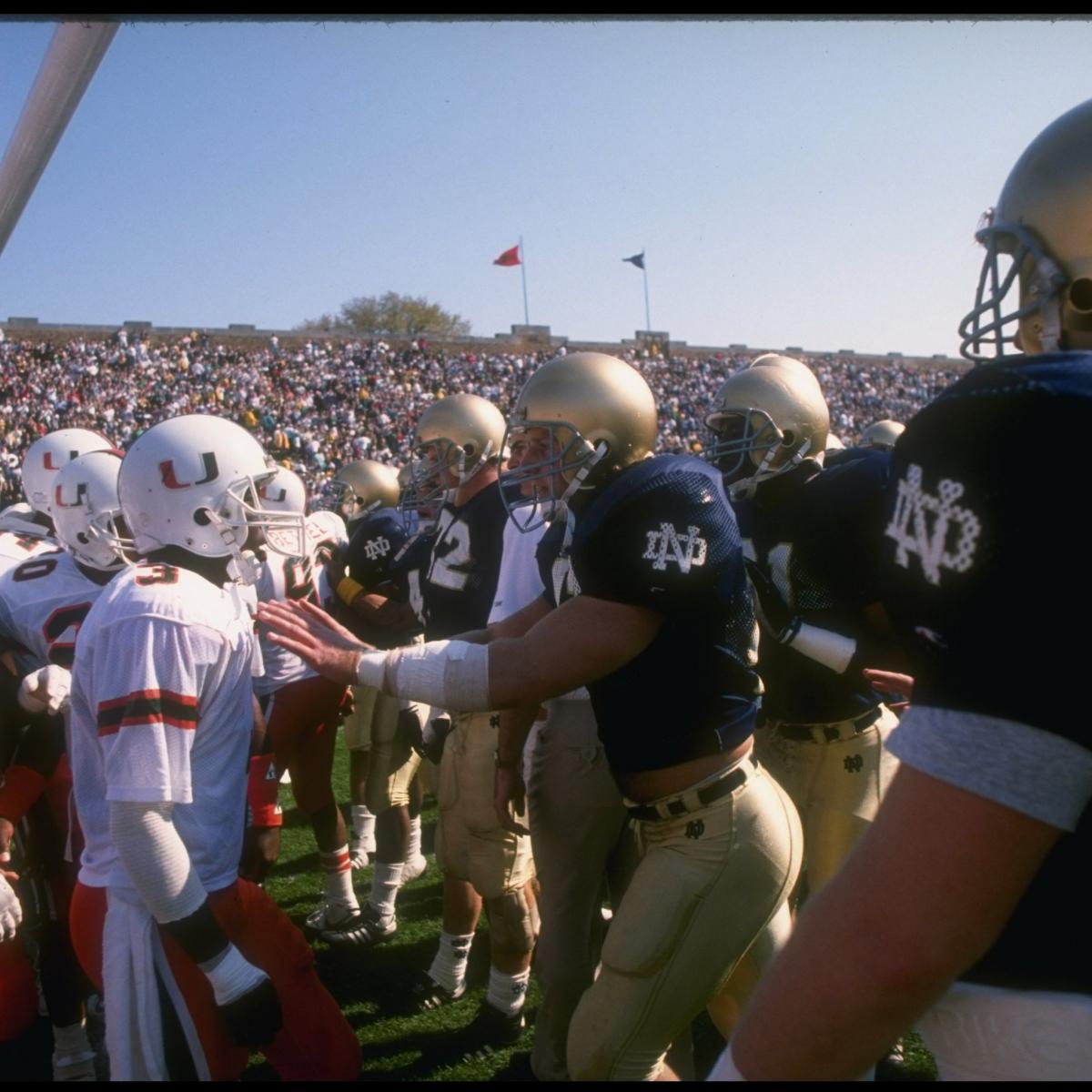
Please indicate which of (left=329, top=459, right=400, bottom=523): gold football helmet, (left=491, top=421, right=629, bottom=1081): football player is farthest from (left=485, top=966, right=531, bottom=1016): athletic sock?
(left=329, top=459, right=400, bottom=523): gold football helmet

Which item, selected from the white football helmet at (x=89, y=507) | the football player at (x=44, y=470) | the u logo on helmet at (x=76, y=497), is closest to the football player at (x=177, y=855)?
the white football helmet at (x=89, y=507)

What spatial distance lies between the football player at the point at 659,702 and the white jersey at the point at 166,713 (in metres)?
0.20

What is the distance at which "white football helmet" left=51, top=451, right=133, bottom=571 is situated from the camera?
12.4 ft

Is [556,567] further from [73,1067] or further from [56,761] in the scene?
[73,1067]

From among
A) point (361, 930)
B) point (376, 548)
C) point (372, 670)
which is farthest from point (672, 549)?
point (376, 548)

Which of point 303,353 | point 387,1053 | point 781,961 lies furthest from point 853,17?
point 303,353

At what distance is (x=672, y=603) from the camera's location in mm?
2379

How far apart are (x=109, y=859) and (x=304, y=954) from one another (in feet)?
1.75

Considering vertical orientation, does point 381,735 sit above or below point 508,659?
below

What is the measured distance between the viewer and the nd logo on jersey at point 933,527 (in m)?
0.98

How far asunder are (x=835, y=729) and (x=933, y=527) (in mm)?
2690

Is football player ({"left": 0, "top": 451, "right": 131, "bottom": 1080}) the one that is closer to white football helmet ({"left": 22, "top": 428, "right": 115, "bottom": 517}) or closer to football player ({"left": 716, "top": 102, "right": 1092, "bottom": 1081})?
white football helmet ({"left": 22, "top": 428, "right": 115, "bottom": 517})

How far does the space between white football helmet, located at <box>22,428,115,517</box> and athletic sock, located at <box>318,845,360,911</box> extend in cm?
238

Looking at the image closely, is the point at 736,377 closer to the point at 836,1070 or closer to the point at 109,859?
the point at 109,859
